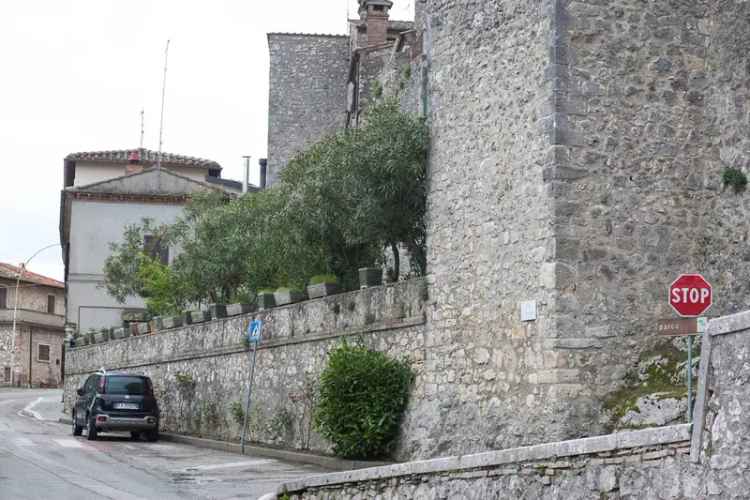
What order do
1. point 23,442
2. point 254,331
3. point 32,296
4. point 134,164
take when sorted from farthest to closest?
point 32,296 < point 134,164 < point 23,442 < point 254,331

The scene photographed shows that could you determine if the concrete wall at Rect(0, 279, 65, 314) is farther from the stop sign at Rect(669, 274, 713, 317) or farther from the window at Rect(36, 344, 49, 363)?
the stop sign at Rect(669, 274, 713, 317)

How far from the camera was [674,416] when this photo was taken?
13562 mm

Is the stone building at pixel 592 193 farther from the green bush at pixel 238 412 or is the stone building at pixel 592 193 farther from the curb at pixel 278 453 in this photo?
the green bush at pixel 238 412

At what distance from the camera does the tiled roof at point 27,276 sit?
81.1 meters

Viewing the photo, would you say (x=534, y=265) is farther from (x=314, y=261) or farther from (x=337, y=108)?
(x=337, y=108)

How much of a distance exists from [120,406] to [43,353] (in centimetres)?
5635

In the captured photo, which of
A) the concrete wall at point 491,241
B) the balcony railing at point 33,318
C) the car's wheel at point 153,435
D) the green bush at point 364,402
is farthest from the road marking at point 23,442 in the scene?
the balcony railing at point 33,318

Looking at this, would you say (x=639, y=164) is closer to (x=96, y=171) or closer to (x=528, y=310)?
(x=528, y=310)

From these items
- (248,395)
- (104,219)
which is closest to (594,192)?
(248,395)

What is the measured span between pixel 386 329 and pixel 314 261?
5866mm

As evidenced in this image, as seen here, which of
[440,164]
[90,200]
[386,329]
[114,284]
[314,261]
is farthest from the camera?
[90,200]

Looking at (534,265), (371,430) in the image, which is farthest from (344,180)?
(534,265)

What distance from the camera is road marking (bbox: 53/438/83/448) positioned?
24.7 meters

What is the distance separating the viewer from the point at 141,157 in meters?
64.6
